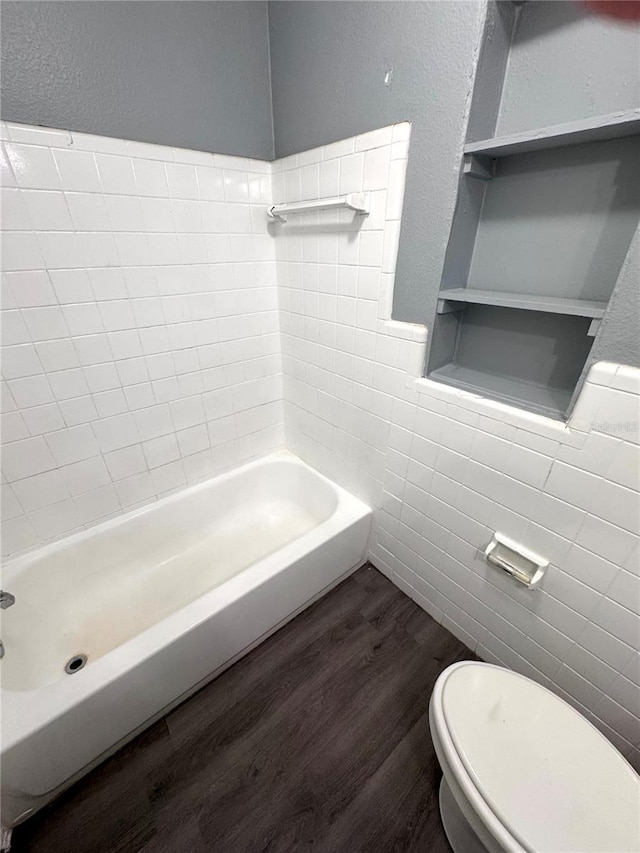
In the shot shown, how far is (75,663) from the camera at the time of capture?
1267mm

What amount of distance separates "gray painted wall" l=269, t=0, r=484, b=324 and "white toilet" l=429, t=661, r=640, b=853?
3.57 feet

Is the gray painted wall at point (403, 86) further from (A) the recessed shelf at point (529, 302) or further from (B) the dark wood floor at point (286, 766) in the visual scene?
(B) the dark wood floor at point (286, 766)

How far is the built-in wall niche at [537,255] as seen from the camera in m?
0.83

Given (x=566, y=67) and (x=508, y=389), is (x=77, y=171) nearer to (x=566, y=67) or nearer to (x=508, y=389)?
(x=566, y=67)

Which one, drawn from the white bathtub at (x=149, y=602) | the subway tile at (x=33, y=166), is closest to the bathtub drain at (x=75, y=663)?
the white bathtub at (x=149, y=602)

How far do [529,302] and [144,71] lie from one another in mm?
1384

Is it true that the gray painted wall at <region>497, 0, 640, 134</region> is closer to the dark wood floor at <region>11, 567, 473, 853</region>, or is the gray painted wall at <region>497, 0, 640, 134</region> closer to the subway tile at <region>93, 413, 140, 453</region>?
the subway tile at <region>93, 413, 140, 453</region>

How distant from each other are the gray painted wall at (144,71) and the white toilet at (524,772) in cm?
193

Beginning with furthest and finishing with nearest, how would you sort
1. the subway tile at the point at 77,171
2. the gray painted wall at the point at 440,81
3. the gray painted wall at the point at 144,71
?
the subway tile at the point at 77,171 < the gray painted wall at the point at 144,71 < the gray painted wall at the point at 440,81

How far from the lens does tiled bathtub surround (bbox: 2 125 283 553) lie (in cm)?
108

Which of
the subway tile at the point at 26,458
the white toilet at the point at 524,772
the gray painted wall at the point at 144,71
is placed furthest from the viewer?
the subway tile at the point at 26,458

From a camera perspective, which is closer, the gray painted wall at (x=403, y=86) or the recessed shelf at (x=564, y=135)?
the recessed shelf at (x=564, y=135)

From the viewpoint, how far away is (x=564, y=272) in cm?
96

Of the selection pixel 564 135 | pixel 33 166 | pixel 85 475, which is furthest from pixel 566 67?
pixel 85 475
